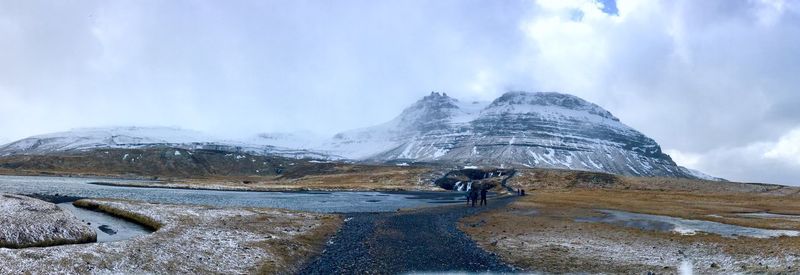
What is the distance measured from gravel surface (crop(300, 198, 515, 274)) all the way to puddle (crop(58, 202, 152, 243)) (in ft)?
48.1

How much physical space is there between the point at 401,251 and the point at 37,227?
23627mm

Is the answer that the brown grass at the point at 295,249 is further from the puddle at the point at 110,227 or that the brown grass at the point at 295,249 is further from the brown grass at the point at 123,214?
the brown grass at the point at 123,214

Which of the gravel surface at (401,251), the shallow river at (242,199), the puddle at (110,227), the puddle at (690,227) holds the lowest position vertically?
the shallow river at (242,199)

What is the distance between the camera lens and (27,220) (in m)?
32.1

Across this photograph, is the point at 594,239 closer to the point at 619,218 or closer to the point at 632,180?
the point at 619,218

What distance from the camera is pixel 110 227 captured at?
131 ft

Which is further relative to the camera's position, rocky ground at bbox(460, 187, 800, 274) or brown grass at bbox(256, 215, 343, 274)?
rocky ground at bbox(460, 187, 800, 274)

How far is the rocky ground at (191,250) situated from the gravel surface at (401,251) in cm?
195

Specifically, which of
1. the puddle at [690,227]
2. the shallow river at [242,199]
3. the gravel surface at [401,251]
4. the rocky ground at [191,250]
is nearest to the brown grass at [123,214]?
the rocky ground at [191,250]

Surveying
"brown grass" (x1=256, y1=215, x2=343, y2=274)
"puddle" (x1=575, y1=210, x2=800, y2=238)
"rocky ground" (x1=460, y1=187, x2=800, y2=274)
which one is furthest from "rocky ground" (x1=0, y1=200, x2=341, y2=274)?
"puddle" (x1=575, y1=210, x2=800, y2=238)

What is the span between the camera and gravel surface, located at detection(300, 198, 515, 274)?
28.6 metres

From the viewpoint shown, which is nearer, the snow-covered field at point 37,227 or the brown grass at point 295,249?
the brown grass at point 295,249

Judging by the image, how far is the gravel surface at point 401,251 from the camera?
93.7ft

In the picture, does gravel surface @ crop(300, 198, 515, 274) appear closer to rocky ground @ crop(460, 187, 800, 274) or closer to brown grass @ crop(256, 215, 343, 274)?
brown grass @ crop(256, 215, 343, 274)
